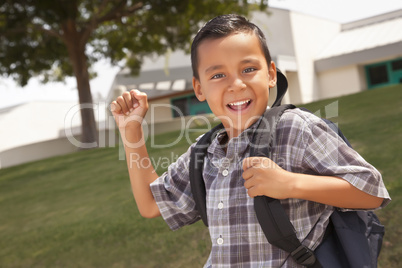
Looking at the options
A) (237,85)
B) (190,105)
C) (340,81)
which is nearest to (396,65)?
(340,81)

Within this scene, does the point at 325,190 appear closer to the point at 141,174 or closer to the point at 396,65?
the point at 141,174

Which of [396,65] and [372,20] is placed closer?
[396,65]

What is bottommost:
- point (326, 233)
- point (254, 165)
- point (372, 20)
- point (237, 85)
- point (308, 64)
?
point (326, 233)

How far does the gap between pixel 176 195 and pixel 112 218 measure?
2.66 meters

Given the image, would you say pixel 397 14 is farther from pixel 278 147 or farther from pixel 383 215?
pixel 278 147

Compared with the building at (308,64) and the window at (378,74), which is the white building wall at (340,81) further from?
the window at (378,74)

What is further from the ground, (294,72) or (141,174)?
(294,72)

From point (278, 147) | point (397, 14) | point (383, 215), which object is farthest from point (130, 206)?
point (397, 14)

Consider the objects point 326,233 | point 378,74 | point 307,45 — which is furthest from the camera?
point 307,45

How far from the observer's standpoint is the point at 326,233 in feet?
4.68

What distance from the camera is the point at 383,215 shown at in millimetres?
A: 2967

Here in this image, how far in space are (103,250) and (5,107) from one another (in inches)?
871

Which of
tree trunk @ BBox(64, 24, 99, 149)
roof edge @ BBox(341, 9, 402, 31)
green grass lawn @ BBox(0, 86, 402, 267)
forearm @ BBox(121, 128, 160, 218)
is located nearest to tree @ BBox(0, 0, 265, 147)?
tree trunk @ BBox(64, 24, 99, 149)

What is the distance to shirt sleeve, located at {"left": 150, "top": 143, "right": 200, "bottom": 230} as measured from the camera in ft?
5.82
